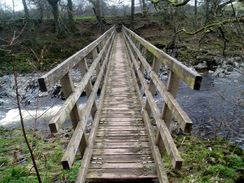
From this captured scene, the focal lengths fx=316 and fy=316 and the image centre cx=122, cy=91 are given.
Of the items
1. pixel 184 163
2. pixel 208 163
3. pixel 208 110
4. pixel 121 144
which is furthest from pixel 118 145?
pixel 208 110

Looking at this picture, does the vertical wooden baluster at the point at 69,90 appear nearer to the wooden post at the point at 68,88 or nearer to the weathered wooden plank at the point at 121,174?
the wooden post at the point at 68,88

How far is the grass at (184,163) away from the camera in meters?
5.62

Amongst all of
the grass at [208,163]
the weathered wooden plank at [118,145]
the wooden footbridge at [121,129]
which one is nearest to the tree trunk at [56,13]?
the grass at [208,163]

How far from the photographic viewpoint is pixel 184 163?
6.35 meters

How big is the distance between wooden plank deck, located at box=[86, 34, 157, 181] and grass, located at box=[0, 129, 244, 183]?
0.78m

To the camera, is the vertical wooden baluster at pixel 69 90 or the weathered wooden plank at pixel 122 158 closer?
the vertical wooden baluster at pixel 69 90

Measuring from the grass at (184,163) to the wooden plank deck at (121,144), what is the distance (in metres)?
0.78

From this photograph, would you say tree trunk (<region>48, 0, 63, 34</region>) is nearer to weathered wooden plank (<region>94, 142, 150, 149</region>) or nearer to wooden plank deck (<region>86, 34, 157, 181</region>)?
wooden plank deck (<region>86, 34, 157, 181</region>)

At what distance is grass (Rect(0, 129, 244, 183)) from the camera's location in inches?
221

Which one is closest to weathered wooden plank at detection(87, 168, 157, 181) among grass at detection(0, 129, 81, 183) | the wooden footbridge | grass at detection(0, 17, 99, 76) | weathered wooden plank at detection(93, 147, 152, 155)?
the wooden footbridge

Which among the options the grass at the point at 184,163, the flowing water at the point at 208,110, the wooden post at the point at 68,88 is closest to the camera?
the wooden post at the point at 68,88

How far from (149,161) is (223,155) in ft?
11.0

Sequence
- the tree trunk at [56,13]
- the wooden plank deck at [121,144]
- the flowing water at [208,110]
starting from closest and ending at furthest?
the wooden plank deck at [121,144] < the flowing water at [208,110] < the tree trunk at [56,13]

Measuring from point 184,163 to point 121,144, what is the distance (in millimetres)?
2107
